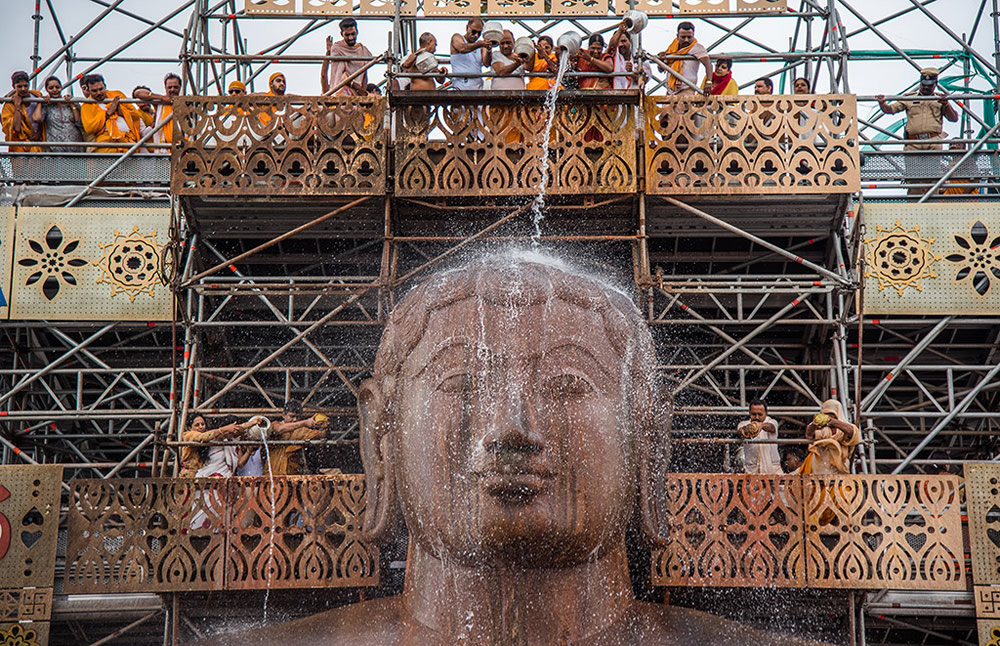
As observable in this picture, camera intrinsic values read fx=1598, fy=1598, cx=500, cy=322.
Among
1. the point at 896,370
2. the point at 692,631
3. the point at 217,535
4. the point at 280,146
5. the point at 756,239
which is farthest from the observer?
the point at 896,370

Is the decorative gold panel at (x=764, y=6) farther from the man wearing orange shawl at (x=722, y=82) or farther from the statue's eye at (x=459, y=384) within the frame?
the statue's eye at (x=459, y=384)

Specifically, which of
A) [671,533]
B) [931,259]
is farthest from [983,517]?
[931,259]

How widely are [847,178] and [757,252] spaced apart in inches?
63.6

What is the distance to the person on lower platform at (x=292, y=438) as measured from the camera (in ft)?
41.3

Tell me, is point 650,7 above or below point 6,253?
above

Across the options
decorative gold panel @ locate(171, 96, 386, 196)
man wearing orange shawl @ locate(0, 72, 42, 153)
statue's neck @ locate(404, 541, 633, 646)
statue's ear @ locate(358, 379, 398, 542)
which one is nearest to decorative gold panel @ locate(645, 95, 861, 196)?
decorative gold panel @ locate(171, 96, 386, 196)

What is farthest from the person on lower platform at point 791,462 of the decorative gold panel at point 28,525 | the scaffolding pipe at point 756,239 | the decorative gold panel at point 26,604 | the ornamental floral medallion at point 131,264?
the decorative gold panel at point 26,604

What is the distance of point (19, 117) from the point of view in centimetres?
1576

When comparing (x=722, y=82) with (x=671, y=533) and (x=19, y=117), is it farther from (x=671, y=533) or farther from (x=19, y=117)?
(x=19, y=117)

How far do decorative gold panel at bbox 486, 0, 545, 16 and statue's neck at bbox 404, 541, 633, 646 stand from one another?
9133 mm

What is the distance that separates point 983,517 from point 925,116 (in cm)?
549

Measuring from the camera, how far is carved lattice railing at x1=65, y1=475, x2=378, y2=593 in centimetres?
1173

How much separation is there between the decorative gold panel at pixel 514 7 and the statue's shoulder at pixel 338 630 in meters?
9.06

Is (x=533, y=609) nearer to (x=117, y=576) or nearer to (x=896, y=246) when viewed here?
(x=117, y=576)
